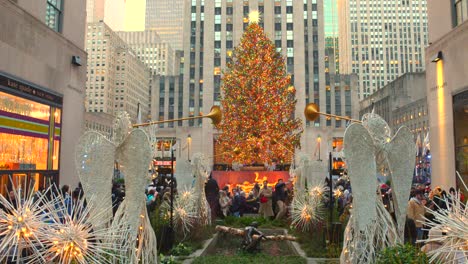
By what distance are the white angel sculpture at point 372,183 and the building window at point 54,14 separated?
15.4 m

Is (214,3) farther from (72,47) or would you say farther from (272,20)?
(72,47)

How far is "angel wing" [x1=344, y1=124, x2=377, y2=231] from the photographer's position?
685 centimetres

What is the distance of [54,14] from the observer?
18.2 metres

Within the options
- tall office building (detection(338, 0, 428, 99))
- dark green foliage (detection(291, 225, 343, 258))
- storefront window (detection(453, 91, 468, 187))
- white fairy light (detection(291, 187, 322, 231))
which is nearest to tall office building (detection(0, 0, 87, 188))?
white fairy light (detection(291, 187, 322, 231))

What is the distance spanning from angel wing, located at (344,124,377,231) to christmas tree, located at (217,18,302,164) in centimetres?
2721

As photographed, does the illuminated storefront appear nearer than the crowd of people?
Yes

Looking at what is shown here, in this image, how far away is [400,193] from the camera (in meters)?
7.17

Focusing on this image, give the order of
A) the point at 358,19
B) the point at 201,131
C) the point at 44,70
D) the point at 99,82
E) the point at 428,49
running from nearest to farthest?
the point at 44,70 < the point at 428,49 < the point at 201,131 < the point at 99,82 < the point at 358,19

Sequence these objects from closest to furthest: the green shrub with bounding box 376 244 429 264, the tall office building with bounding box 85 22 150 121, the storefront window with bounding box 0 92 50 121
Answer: the green shrub with bounding box 376 244 429 264 < the storefront window with bounding box 0 92 50 121 < the tall office building with bounding box 85 22 150 121

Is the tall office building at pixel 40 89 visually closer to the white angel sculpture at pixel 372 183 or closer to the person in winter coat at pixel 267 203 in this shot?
the person in winter coat at pixel 267 203

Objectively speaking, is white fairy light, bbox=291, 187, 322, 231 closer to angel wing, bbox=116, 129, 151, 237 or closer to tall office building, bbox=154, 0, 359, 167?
angel wing, bbox=116, 129, 151, 237

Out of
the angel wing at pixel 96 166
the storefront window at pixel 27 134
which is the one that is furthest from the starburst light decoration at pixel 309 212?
the storefront window at pixel 27 134

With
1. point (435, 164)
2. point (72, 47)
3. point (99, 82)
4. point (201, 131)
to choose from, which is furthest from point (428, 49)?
point (99, 82)

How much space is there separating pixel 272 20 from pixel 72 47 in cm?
5473
